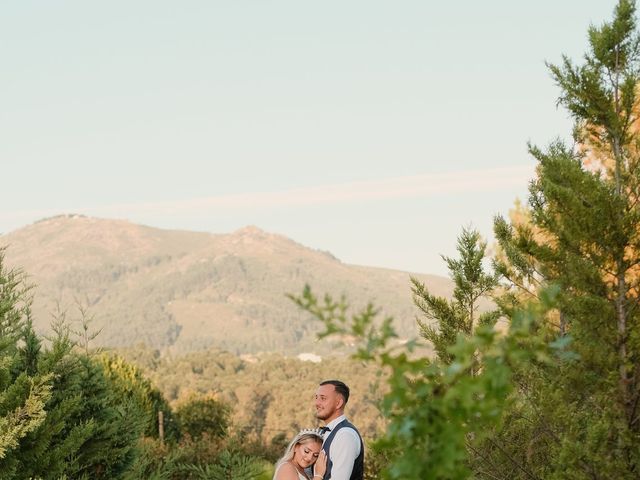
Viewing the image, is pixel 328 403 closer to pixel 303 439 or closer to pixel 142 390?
pixel 303 439

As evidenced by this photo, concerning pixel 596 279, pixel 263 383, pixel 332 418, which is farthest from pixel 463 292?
pixel 263 383

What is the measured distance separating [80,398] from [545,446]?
5348 mm

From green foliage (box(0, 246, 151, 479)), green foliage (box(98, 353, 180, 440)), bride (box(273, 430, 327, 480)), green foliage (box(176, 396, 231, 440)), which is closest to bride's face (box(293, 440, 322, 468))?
bride (box(273, 430, 327, 480))

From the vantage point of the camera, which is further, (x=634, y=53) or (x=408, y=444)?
(x=634, y=53)

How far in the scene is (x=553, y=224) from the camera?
8.34 meters

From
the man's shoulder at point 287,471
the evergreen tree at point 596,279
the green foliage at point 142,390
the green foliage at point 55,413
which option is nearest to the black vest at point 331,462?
the man's shoulder at point 287,471

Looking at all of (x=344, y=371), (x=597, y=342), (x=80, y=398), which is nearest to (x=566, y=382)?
(x=597, y=342)

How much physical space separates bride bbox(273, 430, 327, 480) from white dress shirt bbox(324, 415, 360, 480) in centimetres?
9

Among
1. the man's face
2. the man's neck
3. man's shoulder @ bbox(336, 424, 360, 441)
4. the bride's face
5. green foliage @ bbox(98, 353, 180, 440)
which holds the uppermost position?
the man's face

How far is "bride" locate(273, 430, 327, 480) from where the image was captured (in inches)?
197

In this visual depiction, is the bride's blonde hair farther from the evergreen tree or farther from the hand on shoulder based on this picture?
the evergreen tree

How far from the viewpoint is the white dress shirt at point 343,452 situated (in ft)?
16.3

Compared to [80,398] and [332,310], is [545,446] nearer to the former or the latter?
[80,398]

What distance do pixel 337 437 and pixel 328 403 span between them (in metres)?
0.23
